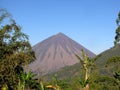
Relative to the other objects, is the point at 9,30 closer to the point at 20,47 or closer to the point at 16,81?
the point at 20,47

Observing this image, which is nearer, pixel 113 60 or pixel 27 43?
pixel 113 60

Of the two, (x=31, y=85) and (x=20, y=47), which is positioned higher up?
(x=20, y=47)

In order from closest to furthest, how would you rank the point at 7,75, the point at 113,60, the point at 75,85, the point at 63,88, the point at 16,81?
the point at 113,60 → the point at 7,75 → the point at 16,81 → the point at 63,88 → the point at 75,85

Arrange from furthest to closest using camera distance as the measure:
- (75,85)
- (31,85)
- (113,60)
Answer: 1. (75,85)
2. (31,85)
3. (113,60)

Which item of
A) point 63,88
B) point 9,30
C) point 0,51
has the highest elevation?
point 9,30

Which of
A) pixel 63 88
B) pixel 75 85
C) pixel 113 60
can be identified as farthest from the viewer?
pixel 75 85

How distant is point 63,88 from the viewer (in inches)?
2830

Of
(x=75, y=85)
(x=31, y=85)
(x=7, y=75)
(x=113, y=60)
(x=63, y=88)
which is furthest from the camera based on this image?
(x=75, y=85)

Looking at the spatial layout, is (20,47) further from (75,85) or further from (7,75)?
(75,85)

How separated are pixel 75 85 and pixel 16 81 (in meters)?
37.2

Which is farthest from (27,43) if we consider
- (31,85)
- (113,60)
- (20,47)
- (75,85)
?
(75,85)

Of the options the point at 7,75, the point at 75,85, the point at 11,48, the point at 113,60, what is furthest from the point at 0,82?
the point at 75,85

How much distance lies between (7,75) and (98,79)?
33842 mm

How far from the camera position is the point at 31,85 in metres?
52.6
